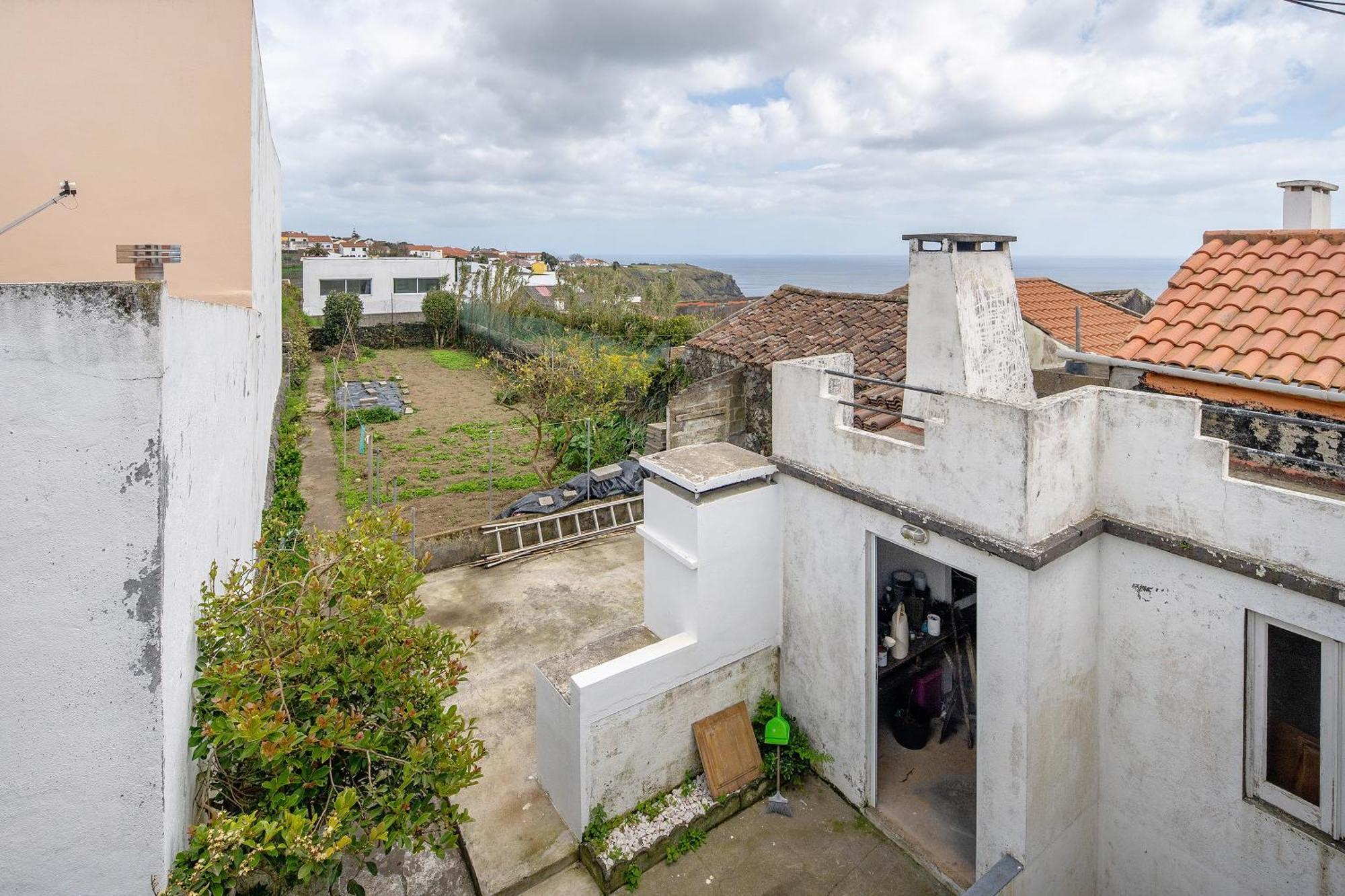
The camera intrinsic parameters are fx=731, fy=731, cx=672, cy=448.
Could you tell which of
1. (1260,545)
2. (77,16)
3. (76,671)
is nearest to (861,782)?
(1260,545)

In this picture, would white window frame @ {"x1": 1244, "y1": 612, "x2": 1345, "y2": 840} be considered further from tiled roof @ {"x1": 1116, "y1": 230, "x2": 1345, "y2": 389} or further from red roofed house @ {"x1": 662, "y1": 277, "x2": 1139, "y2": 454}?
red roofed house @ {"x1": 662, "y1": 277, "x2": 1139, "y2": 454}

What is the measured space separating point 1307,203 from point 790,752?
7.24 meters

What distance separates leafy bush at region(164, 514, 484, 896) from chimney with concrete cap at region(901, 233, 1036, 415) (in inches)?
172

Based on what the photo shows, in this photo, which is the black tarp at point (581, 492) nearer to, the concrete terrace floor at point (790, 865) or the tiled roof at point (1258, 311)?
the concrete terrace floor at point (790, 865)

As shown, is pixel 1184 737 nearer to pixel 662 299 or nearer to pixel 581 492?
pixel 581 492

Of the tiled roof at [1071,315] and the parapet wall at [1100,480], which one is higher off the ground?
the tiled roof at [1071,315]

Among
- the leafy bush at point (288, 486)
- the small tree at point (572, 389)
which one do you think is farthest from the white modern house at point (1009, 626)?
the small tree at point (572, 389)

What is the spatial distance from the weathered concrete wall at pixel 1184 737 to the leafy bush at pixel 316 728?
468cm

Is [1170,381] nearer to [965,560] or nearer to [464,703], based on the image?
[965,560]

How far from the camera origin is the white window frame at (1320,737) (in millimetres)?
4473

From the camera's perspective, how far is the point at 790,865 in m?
6.17

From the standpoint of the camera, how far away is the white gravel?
6172 mm

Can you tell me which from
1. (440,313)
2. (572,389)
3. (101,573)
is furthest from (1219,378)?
(440,313)

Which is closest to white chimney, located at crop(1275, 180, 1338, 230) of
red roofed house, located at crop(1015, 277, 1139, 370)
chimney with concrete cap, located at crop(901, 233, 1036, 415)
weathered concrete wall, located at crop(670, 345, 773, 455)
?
red roofed house, located at crop(1015, 277, 1139, 370)
